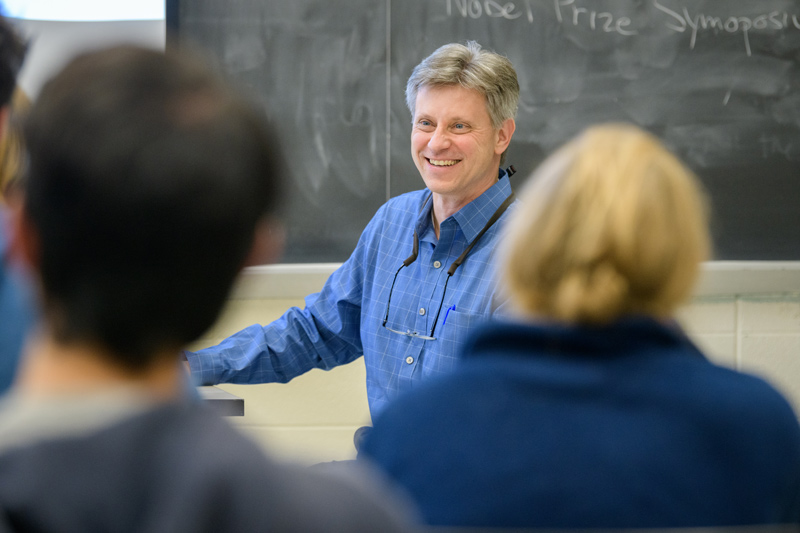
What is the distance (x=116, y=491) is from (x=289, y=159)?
1979 mm

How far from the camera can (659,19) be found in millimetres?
2354

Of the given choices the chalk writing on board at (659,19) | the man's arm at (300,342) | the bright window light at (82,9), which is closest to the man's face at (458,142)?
the man's arm at (300,342)

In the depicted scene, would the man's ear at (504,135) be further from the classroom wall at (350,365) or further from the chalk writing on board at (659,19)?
the classroom wall at (350,365)

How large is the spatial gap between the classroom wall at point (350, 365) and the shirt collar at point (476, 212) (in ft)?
1.87

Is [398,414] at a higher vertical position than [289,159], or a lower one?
lower

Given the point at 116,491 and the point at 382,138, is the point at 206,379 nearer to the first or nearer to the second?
the point at 382,138

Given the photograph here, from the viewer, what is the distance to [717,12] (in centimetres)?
235

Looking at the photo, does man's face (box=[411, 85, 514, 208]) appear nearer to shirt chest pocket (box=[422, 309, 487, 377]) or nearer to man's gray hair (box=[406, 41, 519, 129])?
man's gray hair (box=[406, 41, 519, 129])

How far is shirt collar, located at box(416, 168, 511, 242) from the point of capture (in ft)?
6.23

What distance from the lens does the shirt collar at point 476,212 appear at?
1.90 m

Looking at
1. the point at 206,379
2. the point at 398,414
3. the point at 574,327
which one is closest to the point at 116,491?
the point at 398,414

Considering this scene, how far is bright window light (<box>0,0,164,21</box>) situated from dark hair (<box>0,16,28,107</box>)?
1231 mm

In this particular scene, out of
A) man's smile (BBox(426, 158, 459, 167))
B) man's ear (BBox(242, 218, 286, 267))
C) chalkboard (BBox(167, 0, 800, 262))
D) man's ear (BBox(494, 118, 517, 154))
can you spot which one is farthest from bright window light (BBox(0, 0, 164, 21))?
man's ear (BBox(242, 218, 286, 267))

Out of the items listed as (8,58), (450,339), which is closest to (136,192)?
(8,58)
